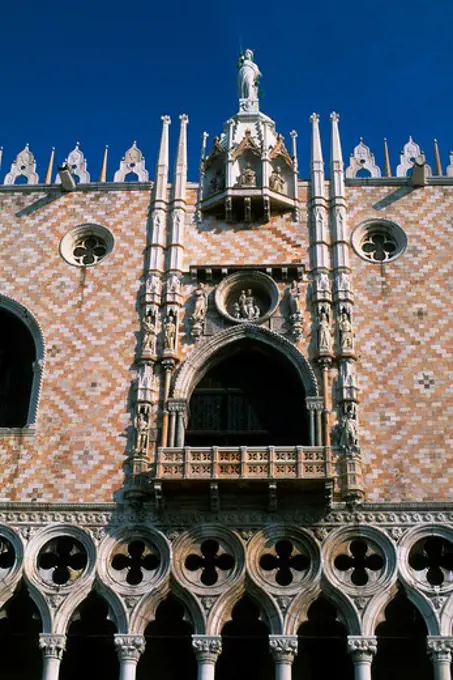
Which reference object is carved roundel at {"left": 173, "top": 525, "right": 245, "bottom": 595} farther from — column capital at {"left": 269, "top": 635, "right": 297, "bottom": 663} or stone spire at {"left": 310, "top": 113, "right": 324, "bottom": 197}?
stone spire at {"left": 310, "top": 113, "right": 324, "bottom": 197}

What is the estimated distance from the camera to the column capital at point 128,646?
65.9 feet

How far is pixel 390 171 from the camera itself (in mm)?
25703

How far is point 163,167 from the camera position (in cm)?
2589

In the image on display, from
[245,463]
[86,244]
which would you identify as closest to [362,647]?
[245,463]

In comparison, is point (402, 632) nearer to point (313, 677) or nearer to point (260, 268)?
point (313, 677)

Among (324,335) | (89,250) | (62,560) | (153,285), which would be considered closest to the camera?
(62,560)

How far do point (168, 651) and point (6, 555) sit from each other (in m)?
4.75

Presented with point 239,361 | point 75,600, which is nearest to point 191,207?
point 239,361

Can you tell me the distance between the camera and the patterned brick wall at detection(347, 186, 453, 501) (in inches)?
846

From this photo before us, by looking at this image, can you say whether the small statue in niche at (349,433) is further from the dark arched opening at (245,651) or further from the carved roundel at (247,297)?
the dark arched opening at (245,651)

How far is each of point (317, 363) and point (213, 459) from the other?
3.55 m

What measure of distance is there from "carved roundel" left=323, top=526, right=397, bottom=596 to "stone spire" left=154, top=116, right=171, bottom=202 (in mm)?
10149

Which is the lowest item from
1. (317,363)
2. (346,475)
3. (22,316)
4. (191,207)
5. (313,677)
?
(313,677)

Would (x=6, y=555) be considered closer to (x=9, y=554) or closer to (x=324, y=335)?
(x=9, y=554)
